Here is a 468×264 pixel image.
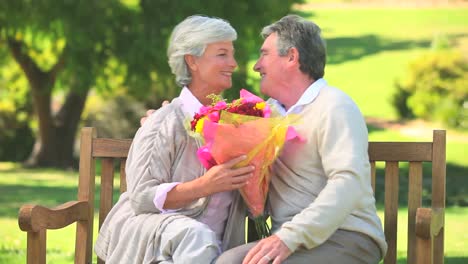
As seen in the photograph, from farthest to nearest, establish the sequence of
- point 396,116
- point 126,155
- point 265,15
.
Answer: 1. point 396,116
2. point 265,15
3. point 126,155

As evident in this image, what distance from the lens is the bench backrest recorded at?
14.7ft

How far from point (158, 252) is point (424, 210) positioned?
1.09 meters

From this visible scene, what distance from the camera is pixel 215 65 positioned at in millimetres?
4426

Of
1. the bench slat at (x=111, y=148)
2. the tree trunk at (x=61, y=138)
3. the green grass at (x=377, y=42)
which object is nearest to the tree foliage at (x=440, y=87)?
the green grass at (x=377, y=42)

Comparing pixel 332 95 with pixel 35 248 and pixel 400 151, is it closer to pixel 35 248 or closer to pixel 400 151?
pixel 400 151

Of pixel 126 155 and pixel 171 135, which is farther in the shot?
pixel 126 155

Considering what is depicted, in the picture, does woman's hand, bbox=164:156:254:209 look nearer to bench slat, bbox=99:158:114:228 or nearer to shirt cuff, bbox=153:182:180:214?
shirt cuff, bbox=153:182:180:214

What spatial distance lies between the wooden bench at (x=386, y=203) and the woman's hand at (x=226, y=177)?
2.32 feet

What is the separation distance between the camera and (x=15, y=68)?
82.7ft

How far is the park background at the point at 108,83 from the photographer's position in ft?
50.3

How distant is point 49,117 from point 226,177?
1765cm

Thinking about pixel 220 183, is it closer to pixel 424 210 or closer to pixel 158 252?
pixel 158 252

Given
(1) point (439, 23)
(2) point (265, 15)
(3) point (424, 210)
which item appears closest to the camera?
(3) point (424, 210)

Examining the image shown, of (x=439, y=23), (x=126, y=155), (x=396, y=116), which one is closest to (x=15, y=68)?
(x=396, y=116)
